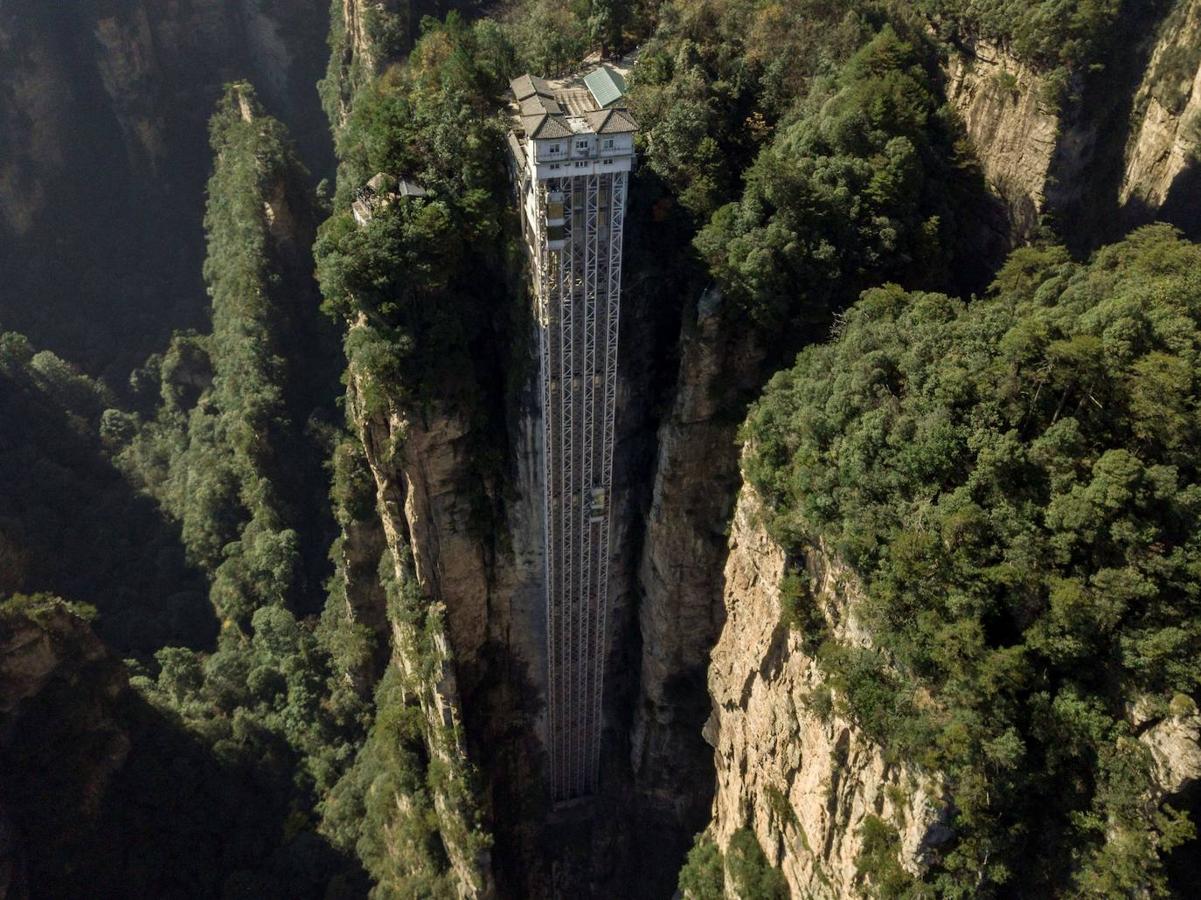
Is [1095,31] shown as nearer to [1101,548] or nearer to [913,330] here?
[913,330]

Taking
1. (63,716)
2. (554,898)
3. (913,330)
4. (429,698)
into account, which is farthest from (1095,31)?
(63,716)

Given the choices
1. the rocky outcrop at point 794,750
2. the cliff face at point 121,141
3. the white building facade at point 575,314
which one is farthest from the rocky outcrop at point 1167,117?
the cliff face at point 121,141

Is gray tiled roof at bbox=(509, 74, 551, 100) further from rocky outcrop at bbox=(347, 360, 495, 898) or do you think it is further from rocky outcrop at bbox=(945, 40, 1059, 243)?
rocky outcrop at bbox=(945, 40, 1059, 243)

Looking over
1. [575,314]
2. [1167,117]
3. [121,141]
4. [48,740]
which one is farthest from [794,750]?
[121,141]

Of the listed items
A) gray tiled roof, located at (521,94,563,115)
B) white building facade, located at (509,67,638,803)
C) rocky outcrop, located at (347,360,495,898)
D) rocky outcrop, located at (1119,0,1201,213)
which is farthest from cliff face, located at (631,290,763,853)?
rocky outcrop, located at (1119,0,1201,213)

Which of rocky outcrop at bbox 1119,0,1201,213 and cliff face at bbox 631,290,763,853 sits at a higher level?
rocky outcrop at bbox 1119,0,1201,213
